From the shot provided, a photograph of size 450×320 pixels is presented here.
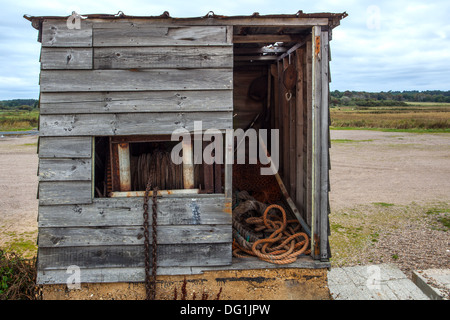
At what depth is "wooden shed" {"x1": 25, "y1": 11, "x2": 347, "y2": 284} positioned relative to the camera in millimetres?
4004

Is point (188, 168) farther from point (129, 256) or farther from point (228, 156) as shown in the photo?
point (129, 256)

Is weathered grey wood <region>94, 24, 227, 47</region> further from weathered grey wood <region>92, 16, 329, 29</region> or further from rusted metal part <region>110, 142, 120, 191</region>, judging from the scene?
rusted metal part <region>110, 142, 120, 191</region>

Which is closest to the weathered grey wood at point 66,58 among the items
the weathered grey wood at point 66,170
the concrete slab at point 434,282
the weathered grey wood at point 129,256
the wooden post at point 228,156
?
the weathered grey wood at point 66,170

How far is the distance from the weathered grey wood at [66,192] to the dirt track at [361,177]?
3729 millimetres

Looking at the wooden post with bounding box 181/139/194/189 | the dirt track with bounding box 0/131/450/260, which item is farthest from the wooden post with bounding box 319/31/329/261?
the dirt track with bounding box 0/131/450/260

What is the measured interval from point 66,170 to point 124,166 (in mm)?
622

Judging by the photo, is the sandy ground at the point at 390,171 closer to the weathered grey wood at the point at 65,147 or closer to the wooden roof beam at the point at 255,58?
the wooden roof beam at the point at 255,58

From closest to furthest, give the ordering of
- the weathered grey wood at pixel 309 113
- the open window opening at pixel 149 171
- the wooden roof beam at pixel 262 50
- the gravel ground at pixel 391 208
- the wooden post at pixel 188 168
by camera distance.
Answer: the open window opening at pixel 149 171 → the wooden post at pixel 188 168 → the weathered grey wood at pixel 309 113 → the wooden roof beam at pixel 262 50 → the gravel ground at pixel 391 208

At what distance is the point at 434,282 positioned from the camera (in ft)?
18.3

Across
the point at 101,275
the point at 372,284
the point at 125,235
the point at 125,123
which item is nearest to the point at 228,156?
the point at 125,123

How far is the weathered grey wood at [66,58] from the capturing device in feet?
13.0

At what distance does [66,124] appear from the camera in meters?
4.02
